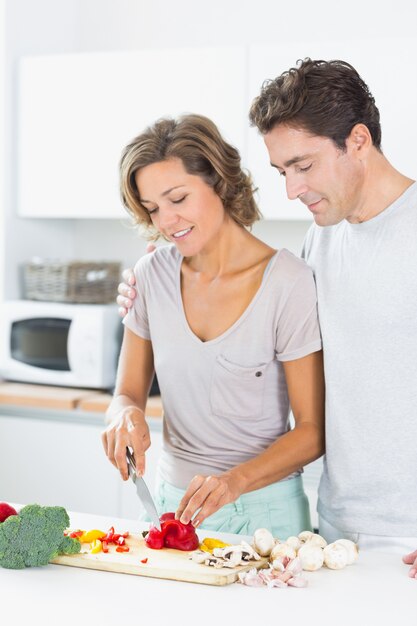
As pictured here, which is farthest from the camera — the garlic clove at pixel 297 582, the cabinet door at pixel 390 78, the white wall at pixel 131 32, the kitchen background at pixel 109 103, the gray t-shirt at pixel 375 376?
the white wall at pixel 131 32

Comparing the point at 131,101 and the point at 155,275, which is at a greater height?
the point at 131,101

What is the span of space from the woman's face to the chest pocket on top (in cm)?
25

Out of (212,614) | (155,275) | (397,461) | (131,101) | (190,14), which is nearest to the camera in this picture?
(212,614)

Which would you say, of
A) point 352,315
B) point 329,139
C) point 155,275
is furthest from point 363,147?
point 155,275

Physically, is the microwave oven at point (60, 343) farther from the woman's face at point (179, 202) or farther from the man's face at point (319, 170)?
the man's face at point (319, 170)

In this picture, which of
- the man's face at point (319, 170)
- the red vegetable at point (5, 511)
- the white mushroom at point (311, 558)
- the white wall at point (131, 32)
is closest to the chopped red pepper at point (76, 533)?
the red vegetable at point (5, 511)

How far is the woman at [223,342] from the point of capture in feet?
6.00

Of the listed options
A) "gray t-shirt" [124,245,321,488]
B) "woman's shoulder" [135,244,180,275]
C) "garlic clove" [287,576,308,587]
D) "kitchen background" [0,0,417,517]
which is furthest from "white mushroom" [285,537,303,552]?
"kitchen background" [0,0,417,517]

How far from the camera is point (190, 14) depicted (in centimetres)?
362

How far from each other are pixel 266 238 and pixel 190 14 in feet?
3.00

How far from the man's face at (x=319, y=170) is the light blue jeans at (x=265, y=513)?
55cm

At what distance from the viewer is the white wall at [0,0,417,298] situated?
3381 millimetres

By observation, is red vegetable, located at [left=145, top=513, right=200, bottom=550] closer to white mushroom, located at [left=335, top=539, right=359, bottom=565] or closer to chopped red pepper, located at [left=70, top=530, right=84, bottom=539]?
chopped red pepper, located at [left=70, top=530, right=84, bottom=539]

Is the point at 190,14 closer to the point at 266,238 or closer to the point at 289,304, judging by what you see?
the point at 266,238
